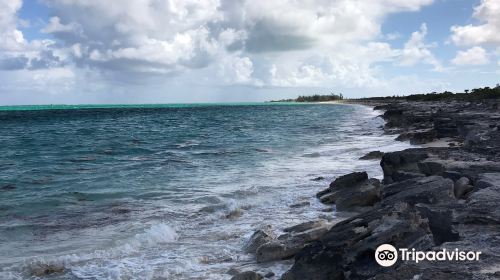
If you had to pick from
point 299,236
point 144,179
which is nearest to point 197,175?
point 144,179

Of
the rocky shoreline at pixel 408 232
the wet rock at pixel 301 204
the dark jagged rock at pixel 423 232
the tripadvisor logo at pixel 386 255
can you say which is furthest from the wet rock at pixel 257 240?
the wet rock at pixel 301 204

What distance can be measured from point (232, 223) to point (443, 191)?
5.31 m

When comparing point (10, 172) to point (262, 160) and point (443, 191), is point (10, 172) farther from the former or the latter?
point (443, 191)

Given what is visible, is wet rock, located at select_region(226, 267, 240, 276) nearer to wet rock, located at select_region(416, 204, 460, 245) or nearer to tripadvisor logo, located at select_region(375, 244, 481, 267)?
tripadvisor logo, located at select_region(375, 244, 481, 267)

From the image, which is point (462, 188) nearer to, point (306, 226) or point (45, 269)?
point (306, 226)

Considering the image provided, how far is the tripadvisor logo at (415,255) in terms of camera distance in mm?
6016

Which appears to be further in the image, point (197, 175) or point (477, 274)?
point (197, 175)

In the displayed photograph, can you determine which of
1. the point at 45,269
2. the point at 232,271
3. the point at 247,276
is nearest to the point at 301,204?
the point at 232,271

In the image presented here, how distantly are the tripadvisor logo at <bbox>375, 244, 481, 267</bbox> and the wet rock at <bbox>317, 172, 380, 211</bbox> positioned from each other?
5586 millimetres

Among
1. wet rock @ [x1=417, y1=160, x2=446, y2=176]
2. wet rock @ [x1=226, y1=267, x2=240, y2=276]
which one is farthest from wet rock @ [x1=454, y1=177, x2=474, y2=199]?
wet rock @ [x1=226, y1=267, x2=240, y2=276]

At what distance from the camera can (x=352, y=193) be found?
40.7ft

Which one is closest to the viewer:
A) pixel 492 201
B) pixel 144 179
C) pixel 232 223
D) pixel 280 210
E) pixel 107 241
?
pixel 492 201

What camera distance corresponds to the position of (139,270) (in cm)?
852

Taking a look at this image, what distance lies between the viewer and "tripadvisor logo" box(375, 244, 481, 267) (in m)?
6.02
